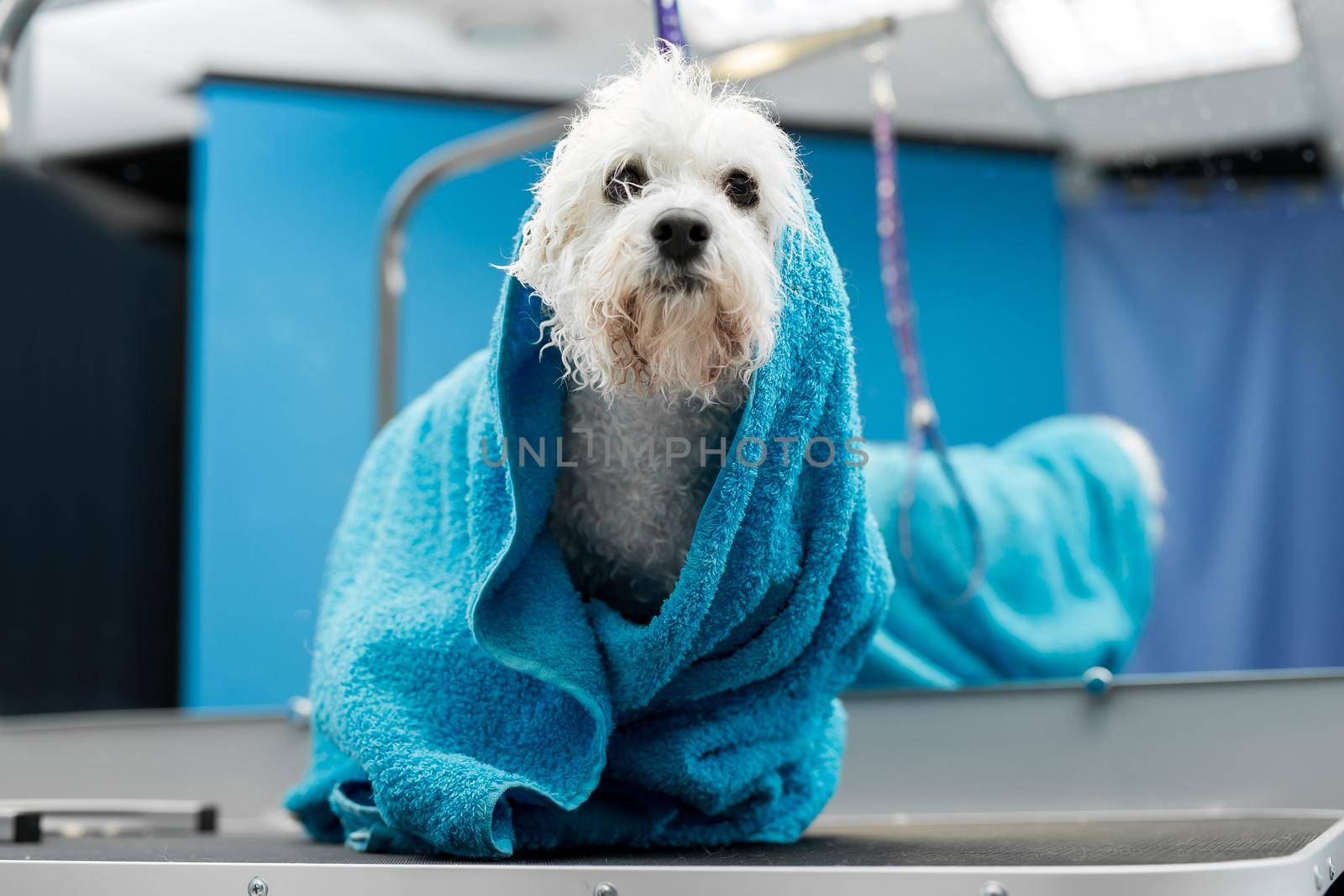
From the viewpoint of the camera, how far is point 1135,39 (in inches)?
56.6

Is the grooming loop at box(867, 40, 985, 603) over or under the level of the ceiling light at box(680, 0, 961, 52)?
under

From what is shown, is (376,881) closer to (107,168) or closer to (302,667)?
(302,667)

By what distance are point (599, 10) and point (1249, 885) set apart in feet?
5.25

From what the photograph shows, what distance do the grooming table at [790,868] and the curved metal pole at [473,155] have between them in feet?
2.46

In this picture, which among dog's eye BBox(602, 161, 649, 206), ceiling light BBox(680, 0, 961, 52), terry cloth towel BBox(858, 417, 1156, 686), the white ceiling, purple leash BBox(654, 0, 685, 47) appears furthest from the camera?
the white ceiling

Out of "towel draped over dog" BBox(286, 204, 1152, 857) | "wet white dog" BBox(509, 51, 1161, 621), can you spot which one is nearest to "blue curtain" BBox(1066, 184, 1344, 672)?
"towel draped over dog" BBox(286, 204, 1152, 857)

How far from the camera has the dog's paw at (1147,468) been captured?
1383 millimetres

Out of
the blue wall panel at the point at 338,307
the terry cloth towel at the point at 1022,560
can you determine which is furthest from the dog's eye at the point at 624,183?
the terry cloth towel at the point at 1022,560

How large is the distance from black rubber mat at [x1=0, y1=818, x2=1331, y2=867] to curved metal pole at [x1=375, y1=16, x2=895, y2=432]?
2.32 feet

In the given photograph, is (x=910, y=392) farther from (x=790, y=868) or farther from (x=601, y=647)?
(x=790, y=868)

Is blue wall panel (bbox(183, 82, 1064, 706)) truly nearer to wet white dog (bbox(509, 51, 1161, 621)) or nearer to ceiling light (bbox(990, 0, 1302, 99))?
ceiling light (bbox(990, 0, 1302, 99))

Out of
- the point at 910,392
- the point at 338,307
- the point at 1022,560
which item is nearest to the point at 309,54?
the point at 338,307

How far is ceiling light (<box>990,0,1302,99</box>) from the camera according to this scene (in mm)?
1373

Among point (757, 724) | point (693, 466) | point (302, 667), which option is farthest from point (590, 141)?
point (302, 667)
